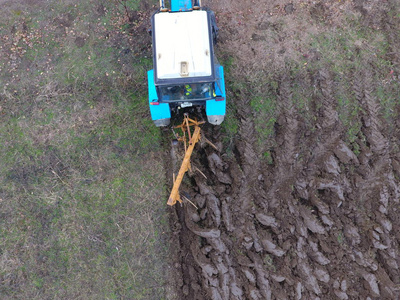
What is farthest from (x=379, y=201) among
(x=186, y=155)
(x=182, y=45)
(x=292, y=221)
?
(x=182, y=45)

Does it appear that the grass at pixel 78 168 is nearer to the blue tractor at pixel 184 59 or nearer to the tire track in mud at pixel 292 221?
the tire track in mud at pixel 292 221

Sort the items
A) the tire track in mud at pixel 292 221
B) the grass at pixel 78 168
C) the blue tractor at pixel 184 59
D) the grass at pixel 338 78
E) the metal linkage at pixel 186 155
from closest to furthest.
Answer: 1. the blue tractor at pixel 184 59
2. the metal linkage at pixel 186 155
3. the tire track in mud at pixel 292 221
4. the grass at pixel 78 168
5. the grass at pixel 338 78

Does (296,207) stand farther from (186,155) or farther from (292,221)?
(186,155)

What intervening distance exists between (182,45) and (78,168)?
3.99 meters

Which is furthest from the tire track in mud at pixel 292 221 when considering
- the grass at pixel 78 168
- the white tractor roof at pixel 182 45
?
the white tractor roof at pixel 182 45

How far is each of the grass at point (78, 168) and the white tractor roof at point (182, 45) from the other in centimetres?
223

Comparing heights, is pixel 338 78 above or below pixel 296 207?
above

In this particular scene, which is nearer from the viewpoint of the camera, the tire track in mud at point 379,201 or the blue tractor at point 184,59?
the blue tractor at point 184,59

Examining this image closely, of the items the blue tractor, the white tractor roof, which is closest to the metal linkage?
the blue tractor

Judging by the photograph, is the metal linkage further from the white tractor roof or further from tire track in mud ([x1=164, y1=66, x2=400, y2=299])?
the white tractor roof

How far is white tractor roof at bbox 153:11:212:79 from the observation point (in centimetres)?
534

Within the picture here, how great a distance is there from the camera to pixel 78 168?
7.21 m

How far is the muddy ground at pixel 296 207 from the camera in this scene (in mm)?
6492

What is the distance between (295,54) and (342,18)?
169 centimetres
